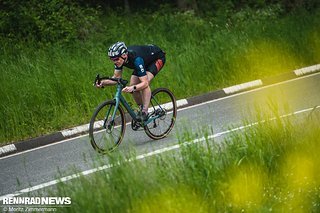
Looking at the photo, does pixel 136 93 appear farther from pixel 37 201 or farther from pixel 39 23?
pixel 39 23

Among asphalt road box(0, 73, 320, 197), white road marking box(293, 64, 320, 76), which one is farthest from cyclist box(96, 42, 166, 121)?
white road marking box(293, 64, 320, 76)

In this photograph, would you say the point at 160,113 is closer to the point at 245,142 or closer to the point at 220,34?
the point at 245,142

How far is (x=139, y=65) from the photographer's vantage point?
10375 millimetres

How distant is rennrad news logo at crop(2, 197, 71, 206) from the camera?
6.80 m

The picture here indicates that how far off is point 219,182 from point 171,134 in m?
4.77

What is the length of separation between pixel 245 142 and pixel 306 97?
567cm

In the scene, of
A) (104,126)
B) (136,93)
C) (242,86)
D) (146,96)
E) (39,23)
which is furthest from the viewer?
(39,23)

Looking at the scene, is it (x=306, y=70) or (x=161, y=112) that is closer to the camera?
(x=161, y=112)

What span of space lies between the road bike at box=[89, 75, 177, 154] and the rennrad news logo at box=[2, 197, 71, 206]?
1.75 metres

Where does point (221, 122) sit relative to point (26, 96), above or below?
below

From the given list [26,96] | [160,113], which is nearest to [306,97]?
[160,113]

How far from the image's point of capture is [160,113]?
37.2 ft

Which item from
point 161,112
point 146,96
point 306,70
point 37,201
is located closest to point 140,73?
point 146,96

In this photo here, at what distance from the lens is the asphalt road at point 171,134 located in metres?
9.41
